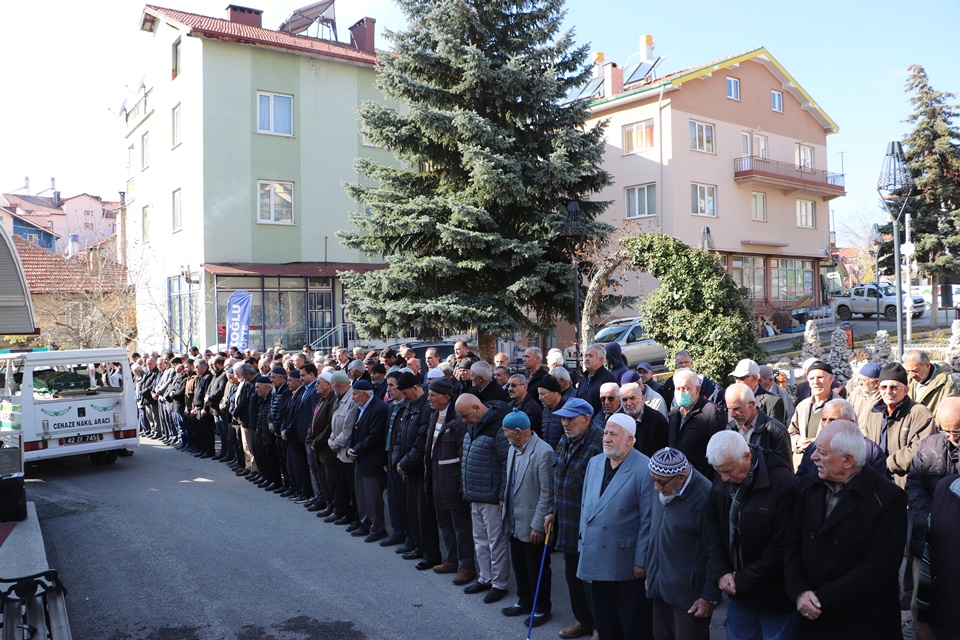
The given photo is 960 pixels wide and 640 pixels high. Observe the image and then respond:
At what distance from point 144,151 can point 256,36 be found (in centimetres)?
920

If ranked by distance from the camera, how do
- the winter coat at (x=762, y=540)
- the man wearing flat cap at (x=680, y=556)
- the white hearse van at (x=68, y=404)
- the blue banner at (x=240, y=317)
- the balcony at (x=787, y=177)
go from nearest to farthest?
the winter coat at (x=762, y=540) < the man wearing flat cap at (x=680, y=556) < the white hearse van at (x=68, y=404) < the blue banner at (x=240, y=317) < the balcony at (x=787, y=177)

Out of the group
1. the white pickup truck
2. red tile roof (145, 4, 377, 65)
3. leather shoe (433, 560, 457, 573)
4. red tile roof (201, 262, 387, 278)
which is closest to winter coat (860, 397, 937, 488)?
leather shoe (433, 560, 457, 573)

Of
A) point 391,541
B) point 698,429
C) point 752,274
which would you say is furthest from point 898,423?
point 752,274

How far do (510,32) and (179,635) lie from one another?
1589 centimetres

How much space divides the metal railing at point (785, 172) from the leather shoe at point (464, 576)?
30784mm

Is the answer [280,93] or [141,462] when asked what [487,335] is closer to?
[141,462]

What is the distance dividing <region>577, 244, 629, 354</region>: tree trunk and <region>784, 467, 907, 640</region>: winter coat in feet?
39.4

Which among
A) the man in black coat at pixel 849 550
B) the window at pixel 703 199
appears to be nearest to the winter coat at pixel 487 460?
the man in black coat at pixel 849 550

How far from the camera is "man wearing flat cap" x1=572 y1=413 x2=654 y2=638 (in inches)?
202

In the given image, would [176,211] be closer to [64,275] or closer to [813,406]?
[64,275]

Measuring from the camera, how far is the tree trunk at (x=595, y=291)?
16192 mm

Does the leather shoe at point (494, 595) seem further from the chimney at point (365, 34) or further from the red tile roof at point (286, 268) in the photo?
the chimney at point (365, 34)

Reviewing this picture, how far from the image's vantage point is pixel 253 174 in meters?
26.8

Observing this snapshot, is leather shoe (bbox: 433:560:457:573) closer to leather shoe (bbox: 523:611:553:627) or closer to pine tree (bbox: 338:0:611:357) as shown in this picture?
leather shoe (bbox: 523:611:553:627)
